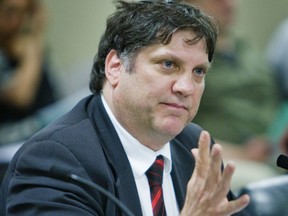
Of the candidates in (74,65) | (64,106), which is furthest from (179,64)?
(74,65)

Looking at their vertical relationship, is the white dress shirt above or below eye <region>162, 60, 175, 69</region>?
below

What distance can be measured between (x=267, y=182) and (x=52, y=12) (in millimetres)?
3545

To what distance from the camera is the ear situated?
2.72m

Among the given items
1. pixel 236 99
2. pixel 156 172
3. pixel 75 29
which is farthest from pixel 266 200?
pixel 75 29

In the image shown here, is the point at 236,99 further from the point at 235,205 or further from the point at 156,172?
the point at 235,205

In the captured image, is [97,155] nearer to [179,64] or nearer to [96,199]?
[96,199]

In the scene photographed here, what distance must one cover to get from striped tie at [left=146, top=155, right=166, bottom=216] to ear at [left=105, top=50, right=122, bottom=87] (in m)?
0.28

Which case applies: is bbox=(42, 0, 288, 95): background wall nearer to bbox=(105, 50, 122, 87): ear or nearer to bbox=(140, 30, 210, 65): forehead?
bbox=(105, 50, 122, 87): ear

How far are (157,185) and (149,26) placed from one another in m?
0.50

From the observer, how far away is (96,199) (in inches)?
98.7

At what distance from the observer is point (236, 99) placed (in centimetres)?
509

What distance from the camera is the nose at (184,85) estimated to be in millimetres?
2570

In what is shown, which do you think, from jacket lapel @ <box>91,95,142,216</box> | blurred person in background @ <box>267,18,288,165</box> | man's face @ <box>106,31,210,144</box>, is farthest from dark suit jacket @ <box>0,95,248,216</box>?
blurred person in background @ <box>267,18,288,165</box>

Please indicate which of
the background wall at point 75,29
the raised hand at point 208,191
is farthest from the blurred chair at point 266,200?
the background wall at point 75,29
